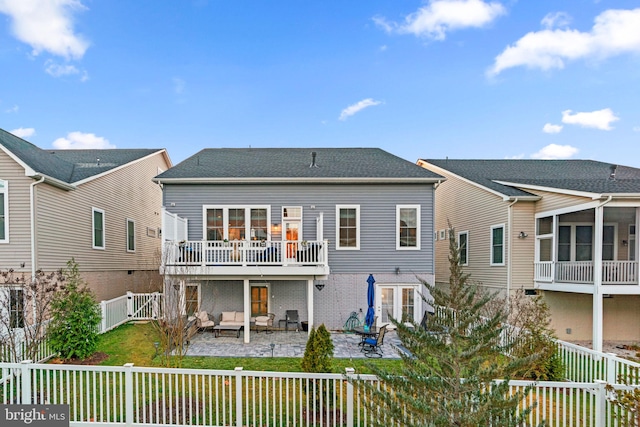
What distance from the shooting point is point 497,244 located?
12891mm

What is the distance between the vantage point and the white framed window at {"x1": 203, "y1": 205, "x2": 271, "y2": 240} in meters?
12.8

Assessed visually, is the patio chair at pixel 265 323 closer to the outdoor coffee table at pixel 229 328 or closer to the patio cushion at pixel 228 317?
the outdoor coffee table at pixel 229 328

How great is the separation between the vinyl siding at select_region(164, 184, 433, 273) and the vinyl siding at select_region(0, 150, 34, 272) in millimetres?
5204

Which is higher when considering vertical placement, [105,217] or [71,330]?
[105,217]

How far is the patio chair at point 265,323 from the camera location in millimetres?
11555

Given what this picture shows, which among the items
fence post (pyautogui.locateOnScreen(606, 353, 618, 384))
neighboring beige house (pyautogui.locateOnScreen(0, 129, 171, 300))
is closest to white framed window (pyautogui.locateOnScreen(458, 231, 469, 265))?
fence post (pyautogui.locateOnScreen(606, 353, 618, 384))

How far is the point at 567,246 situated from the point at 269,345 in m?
11.4

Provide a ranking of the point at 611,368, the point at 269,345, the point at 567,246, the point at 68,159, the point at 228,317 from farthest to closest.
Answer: the point at 68,159, the point at 567,246, the point at 228,317, the point at 269,345, the point at 611,368

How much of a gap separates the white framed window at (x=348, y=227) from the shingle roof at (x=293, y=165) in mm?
1301

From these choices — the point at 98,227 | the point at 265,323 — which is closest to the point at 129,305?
the point at 98,227

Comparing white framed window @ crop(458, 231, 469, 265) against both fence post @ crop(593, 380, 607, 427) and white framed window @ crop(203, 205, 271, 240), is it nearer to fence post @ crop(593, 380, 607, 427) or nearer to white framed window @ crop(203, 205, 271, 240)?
white framed window @ crop(203, 205, 271, 240)

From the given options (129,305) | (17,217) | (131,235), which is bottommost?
(129,305)

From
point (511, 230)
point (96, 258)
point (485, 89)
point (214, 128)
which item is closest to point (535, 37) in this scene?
point (485, 89)

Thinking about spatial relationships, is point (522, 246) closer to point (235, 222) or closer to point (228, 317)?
point (235, 222)
